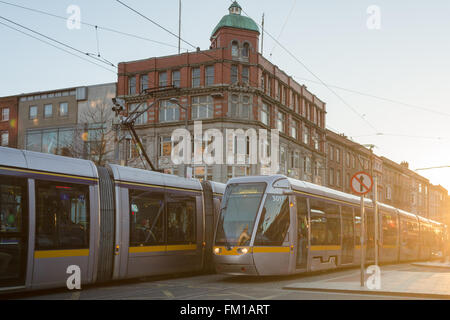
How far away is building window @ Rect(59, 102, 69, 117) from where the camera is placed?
53.2 meters

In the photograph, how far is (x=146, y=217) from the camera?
14430 millimetres

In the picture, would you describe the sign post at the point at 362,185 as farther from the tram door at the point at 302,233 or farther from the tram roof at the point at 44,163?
the tram roof at the point at 44,163

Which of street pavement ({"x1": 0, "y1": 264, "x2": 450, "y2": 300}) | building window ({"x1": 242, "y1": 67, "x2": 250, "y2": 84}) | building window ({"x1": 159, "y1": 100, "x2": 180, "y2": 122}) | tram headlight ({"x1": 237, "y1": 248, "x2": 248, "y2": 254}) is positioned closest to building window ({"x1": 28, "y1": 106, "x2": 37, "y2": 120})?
building window ({"x1": 159, "y1": 100, "x2": 180, "y2": 122})

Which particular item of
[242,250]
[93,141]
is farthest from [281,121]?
[242,250]

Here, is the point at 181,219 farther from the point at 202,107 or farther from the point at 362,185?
the point at 202,107

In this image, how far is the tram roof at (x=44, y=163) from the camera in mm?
10922

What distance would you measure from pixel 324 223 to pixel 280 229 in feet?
11.5

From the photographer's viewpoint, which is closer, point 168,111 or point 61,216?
point 61,216

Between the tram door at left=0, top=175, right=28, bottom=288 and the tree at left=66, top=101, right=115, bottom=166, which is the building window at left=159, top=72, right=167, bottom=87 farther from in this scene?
the tram door at left=0, top=175, right=28, bottom=288

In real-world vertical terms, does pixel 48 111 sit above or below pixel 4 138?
above

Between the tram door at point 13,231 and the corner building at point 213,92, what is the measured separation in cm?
3139

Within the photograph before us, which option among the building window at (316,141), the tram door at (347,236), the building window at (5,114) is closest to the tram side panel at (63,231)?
the tram door at (347,236)

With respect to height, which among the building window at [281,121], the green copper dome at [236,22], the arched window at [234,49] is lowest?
the building window at [281,121]
